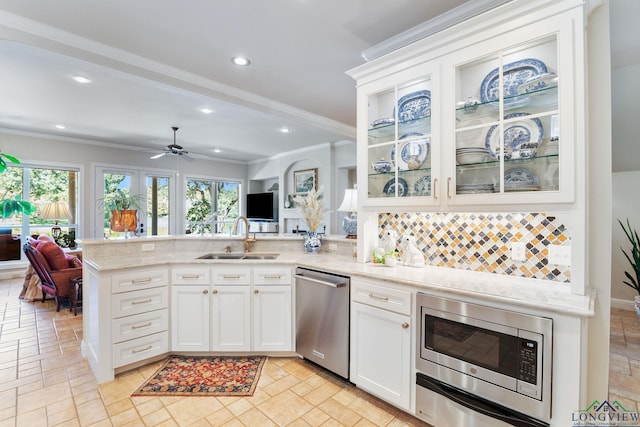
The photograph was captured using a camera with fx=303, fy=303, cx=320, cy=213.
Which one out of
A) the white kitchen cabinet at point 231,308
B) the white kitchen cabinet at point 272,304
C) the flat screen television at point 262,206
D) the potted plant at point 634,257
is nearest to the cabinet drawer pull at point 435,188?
the white kitchen cabinet at point 272,304

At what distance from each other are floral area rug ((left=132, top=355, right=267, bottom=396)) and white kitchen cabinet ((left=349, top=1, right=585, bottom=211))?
5.71ft

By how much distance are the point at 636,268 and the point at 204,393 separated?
4839 mm

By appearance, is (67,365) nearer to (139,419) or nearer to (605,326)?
(139,419)

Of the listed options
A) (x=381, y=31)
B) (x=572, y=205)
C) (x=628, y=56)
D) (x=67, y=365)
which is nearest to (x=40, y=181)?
(x=67, y=365)

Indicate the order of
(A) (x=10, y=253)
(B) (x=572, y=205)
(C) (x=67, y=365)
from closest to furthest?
(B) (x=572, y=205) < (C) (x=67, y=365) < (A) (x=10, y=253)

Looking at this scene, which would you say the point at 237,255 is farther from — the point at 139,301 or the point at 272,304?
the point at 139,301

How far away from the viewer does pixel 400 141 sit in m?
2.34

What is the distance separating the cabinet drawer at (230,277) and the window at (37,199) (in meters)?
4.48

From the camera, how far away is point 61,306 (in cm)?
424

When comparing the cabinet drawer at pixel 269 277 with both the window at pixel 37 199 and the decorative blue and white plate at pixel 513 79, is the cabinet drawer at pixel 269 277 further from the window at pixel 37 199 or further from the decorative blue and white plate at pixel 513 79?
the window at pixel 37 199

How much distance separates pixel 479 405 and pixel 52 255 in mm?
4975

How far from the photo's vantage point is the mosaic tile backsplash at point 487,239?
6.30 feet

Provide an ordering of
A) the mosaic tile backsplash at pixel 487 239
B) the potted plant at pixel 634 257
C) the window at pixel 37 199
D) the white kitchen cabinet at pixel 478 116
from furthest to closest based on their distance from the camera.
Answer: the window at pixel 37 199
the potted plant at pixel 634 257
the mosaic tile backsplash at pixel 487 239
the white kitchen cabinet at pixel 478 116

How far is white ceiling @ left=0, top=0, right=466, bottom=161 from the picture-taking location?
7.04 feet
